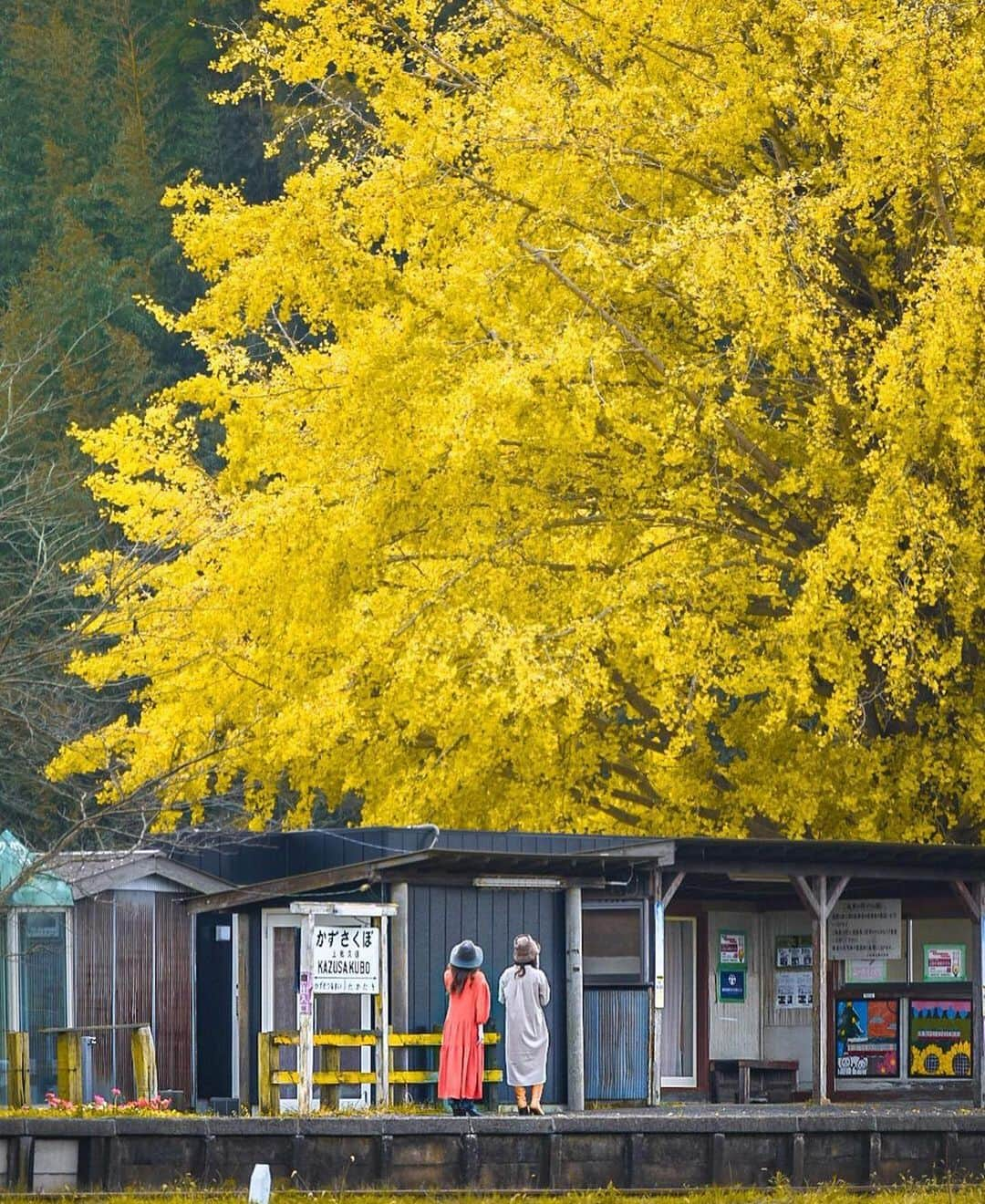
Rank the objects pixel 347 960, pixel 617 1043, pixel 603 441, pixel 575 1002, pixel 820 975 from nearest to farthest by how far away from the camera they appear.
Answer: pixel 347 960
pixel 575 1002
pixel 617 1043
pixel 820 975
pixel 603 441

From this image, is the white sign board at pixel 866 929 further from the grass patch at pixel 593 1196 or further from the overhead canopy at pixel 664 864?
the grass patch at pixel 593 1196

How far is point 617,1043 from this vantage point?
24.3 meters

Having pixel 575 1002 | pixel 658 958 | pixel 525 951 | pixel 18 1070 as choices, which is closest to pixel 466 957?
pixel 525 951

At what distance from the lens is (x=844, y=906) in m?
27.0

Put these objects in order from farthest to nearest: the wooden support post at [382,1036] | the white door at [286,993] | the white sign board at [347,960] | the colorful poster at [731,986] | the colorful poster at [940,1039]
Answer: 1. the colorful poster at [731,986]
2. the colorful poster at [940,1039]
3. the white door at [286,993]
4. the wooden support post at [382,1036]
5. the white sign board at [347,960]

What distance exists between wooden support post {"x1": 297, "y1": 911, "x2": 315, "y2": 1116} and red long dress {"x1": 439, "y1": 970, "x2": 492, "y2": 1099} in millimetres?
1124

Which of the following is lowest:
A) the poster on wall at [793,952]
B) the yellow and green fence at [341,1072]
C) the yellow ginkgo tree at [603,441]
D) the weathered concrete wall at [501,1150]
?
the weathered concrete wall at [501,1150]

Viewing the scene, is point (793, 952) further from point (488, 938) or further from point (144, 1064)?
point (144, 1064)

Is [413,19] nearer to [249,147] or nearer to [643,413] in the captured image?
[643,413]

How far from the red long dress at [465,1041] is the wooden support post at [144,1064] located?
282cm

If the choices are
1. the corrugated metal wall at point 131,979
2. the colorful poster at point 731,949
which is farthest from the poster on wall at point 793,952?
the corrugated metal wall at point 131,979

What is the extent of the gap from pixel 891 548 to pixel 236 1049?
8.51 meters

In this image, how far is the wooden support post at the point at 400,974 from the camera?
74.6 feet

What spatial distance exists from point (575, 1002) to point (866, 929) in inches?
175
